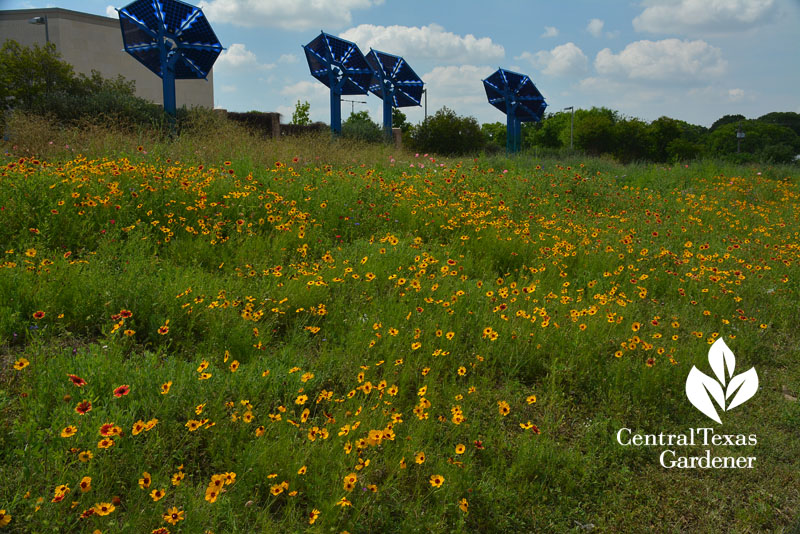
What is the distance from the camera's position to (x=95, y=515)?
2137 millimetres

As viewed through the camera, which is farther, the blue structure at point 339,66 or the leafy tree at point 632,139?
the leafy tree at point 632,139

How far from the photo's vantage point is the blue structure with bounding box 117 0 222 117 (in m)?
20.4

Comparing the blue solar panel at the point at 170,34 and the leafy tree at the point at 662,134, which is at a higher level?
the blue solar panel at the point at 170,34

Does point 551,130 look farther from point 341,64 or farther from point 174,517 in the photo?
point 174,517

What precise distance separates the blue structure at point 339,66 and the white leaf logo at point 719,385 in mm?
23966

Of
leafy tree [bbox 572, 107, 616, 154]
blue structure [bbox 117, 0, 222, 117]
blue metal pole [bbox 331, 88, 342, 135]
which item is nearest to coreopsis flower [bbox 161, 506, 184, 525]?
blue structure [bbox 117, 0, 222, 117]

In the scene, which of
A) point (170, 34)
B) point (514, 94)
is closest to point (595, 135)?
point (514, 94)

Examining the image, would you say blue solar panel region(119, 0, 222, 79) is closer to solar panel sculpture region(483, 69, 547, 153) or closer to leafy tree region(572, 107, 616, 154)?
solar panel sculpture region(483, 69, 547, 153)

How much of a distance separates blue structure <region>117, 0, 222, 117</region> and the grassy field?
52.3 ft

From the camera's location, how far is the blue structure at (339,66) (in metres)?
26.8

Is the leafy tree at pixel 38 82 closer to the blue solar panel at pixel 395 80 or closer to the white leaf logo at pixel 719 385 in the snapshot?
the blue solar panel at pixel 395 80

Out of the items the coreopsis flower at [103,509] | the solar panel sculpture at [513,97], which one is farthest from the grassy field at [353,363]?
the solar panel sculpture at [513,97]

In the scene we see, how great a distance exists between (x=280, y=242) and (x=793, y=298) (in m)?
5.04

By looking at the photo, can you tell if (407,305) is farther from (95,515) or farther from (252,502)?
(95,515)
